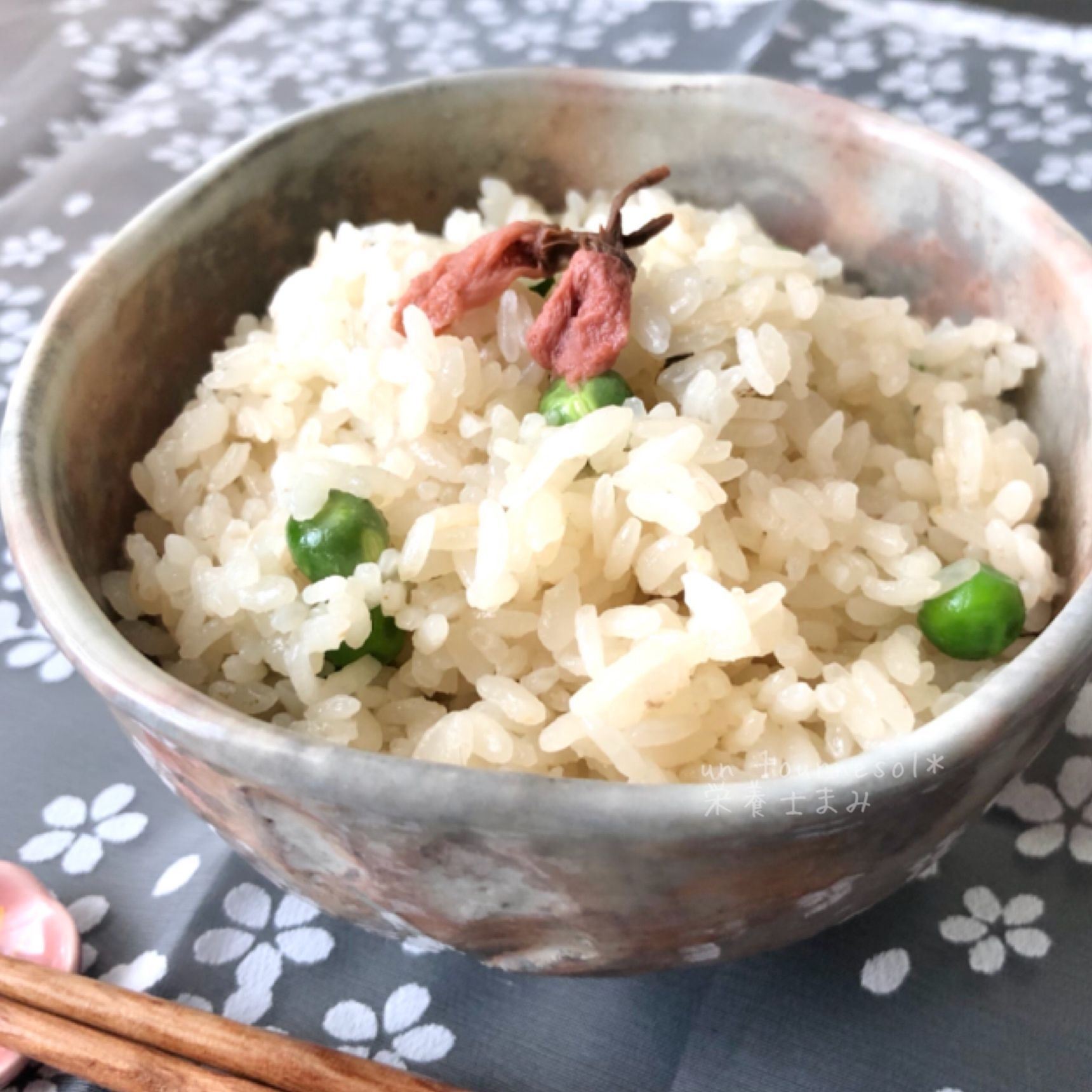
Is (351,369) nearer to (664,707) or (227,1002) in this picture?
(664,707)

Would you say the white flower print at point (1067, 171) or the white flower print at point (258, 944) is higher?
the white flower print at point (1067, 171)

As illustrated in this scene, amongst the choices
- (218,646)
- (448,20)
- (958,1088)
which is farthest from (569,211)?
(448,20)

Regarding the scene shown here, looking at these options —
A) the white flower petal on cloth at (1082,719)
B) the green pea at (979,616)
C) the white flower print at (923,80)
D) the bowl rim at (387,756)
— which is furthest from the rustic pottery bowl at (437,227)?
the white flower print at (923,80)

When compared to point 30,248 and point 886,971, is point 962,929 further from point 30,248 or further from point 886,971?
point 30,248

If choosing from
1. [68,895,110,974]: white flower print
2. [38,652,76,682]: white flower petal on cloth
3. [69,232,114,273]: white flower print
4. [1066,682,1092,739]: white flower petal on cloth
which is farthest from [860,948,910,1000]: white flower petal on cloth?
[69,232,114,273]: white flower print

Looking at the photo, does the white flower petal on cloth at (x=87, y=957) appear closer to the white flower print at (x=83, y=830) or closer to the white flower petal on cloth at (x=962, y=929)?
the white flower print at (x=83, y=830)

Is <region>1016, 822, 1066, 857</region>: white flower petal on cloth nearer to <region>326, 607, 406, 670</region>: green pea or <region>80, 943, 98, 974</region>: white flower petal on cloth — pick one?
<region>326, 607, 406, 670</region>: green pea
